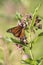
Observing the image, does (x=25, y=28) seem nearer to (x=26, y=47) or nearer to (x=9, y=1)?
(x=26, y=47)

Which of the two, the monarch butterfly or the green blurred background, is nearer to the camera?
the monarch butterfly

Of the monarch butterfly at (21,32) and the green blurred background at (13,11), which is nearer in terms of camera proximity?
the monarch butterfly at (21,32)

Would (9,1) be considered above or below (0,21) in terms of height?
above

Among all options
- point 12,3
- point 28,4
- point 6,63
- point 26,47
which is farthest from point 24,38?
point 12,3

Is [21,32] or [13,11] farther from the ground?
[13,11]

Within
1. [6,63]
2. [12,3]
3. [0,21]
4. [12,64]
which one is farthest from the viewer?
[12,3]

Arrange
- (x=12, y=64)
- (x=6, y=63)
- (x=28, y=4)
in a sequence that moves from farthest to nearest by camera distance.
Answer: (x=28, y=4), (x=12, y=64), (x=6, y=63)

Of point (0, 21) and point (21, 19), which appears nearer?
point (21, 19)

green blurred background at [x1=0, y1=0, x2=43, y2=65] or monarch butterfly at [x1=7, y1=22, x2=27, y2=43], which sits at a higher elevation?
green blurred background at [x1=0, y1=0, x2=43, y2=65]

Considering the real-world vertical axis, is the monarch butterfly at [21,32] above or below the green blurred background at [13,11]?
below

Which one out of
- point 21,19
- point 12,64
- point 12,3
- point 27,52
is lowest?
point 27,52

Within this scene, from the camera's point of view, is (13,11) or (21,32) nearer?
(21,32)
